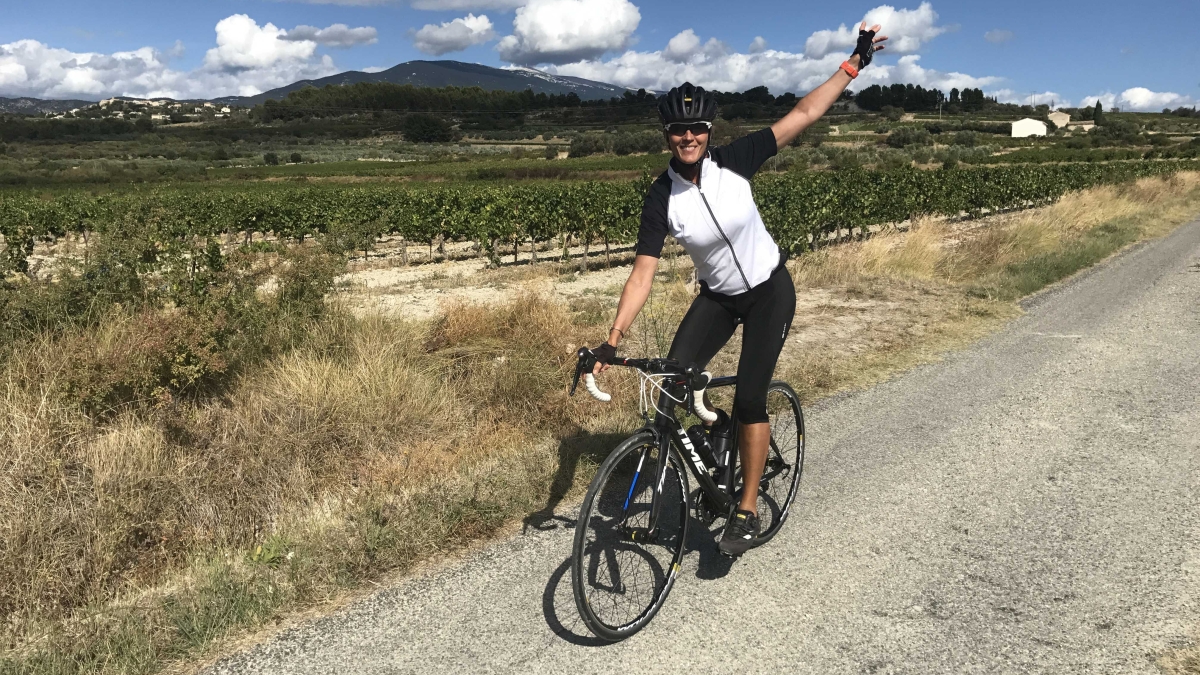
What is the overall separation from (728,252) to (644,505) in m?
1.12

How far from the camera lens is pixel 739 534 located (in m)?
3.57

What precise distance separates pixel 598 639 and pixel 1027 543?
7.05 feet

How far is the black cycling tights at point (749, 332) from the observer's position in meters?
3.49

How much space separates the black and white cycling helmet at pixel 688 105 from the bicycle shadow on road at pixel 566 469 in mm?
2133

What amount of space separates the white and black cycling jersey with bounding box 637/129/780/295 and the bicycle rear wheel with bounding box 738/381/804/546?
979 millimetres

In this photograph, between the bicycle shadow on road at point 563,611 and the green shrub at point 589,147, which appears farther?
the green shrub at point 589,147

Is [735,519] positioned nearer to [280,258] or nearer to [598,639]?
[598,639]

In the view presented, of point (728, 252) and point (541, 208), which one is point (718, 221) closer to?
point (728, 252)

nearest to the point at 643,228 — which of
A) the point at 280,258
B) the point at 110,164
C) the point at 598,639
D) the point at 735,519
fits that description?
the point at 735,519

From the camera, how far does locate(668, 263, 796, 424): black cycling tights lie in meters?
3.49

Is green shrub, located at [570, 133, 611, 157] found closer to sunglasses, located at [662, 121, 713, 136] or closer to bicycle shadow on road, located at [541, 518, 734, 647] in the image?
bicycle shadow on road, located at [541, 518, 734, 647]

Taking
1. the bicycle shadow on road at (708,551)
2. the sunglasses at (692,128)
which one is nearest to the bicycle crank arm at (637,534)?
the bicycle shadow on road at (708,551)

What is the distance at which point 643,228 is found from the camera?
3.38m

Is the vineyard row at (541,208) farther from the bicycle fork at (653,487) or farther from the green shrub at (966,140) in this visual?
the green shrub at (966,140)
